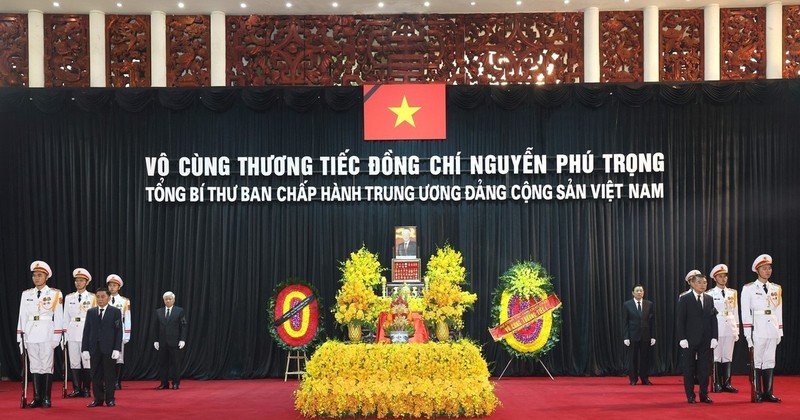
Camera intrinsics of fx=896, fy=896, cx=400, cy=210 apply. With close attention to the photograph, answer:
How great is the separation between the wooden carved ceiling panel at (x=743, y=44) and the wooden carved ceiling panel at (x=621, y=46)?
4.16ft

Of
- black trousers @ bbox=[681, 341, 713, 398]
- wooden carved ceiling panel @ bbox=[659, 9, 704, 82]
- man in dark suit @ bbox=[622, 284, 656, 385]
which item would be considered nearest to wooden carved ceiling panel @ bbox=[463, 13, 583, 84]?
wooden carved ceiling panel @ bbox=[659, 9, 704, 82]

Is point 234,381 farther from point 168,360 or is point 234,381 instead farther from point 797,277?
point 797,277

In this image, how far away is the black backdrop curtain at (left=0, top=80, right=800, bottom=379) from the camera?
13523 mm

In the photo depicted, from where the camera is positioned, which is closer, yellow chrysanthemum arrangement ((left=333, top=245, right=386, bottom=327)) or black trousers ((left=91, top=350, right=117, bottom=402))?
black trousers ((left=91, top=350, right=117, bottom=402))

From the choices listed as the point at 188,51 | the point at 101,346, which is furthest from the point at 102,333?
the point at 188,51

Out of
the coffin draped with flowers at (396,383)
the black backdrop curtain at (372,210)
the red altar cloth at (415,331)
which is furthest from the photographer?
the black backdrop curtain at (372,210)

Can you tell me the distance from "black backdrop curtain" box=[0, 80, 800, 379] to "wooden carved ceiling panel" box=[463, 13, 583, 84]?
0.32 m

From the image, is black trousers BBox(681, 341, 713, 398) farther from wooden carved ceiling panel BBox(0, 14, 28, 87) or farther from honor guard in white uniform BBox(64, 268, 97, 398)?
wooden carved ceiling panel BBox(0, 14, 28, 87)

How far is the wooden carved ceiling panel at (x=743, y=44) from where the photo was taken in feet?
44.9

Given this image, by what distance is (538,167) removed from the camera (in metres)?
13.7

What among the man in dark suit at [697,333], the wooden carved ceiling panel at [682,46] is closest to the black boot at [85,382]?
the man in dark suit at [697,333]

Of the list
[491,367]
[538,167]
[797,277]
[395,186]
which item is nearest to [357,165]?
[395,186]

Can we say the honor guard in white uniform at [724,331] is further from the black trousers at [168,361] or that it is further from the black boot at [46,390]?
the black boot at [46,390]

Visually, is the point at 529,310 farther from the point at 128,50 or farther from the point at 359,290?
the point at 128,50
